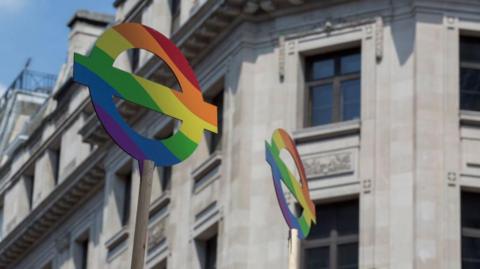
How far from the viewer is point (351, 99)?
39375 millimetres

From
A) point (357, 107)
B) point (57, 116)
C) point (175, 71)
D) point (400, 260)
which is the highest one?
point (57, 116)

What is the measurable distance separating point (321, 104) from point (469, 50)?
11.2 ft

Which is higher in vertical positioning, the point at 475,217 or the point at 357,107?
the point at 357,107

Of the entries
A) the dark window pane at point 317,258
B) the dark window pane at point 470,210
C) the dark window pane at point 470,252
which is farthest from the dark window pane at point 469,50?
the dark window pane at point 317,258

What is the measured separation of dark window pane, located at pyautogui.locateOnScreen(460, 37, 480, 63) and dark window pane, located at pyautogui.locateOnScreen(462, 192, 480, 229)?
309 cm

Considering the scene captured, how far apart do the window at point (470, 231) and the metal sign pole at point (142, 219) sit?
1724 cm

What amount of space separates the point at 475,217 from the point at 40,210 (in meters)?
20.4

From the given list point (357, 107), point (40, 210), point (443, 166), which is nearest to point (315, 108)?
point (357, 107)

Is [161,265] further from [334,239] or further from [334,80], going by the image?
[334,80]

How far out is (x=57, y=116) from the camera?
55.8 m

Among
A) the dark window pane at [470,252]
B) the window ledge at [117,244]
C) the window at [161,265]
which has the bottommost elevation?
the dark window pane at [470,252]

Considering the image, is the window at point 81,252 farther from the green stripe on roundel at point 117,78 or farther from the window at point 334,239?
the green stripe on roundel at point 117,78

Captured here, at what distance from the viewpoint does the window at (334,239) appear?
125ft

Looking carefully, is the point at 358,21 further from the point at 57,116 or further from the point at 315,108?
the point at 57,116
